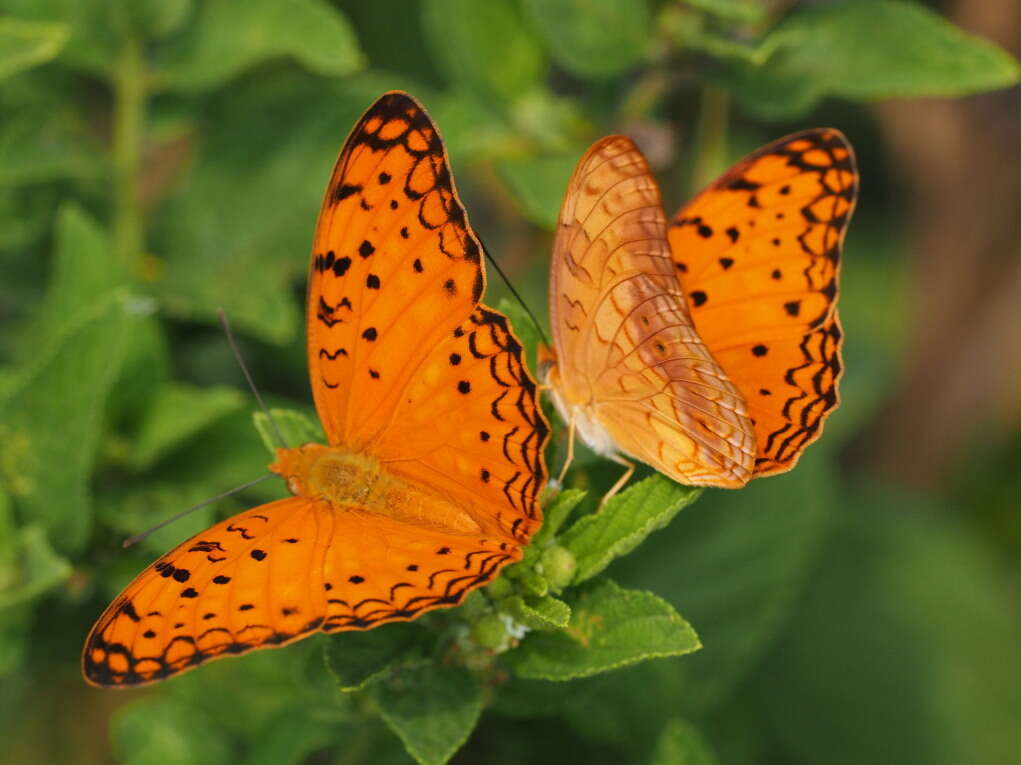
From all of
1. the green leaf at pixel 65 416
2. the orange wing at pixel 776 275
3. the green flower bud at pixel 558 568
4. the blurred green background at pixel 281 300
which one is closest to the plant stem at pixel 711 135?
the blurred green background at pixel 281 300

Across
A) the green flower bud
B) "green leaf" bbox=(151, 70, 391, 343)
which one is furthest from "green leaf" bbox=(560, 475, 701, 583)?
"green leaf" bbox=(151, 70, 391, 343)

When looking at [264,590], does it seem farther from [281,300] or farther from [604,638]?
[281,300]

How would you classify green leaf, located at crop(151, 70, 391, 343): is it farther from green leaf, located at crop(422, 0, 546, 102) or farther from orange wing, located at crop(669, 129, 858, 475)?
orange wing, located at crop(669, 129, 858, 475)

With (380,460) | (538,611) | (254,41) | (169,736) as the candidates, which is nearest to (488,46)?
(254,41)

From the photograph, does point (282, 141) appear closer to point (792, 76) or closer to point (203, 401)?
point (203, 401)

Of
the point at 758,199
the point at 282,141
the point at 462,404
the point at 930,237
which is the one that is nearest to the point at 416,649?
the point at 462,404

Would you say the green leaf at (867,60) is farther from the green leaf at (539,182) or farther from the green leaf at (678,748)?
the green leaf at (678,748)
